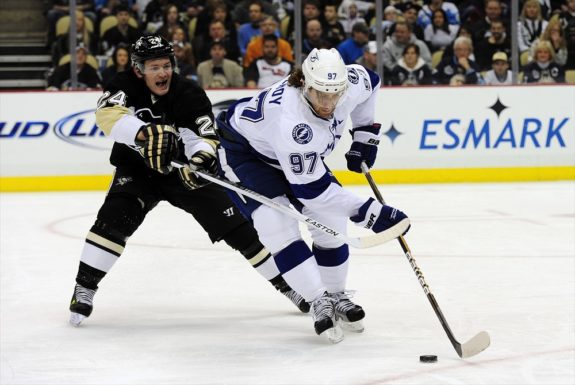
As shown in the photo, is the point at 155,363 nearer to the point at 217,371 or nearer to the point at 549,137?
the point at 217,371

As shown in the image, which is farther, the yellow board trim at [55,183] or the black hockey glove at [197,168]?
the yellow board trim at [55,183]

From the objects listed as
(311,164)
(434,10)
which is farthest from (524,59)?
(311,164)

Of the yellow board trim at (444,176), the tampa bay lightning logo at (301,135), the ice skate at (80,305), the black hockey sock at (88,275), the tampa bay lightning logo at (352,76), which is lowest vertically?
the yellow board trim at (444,176)

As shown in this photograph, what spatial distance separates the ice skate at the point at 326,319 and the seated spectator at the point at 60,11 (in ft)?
16.4

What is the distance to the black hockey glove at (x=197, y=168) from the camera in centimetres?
421

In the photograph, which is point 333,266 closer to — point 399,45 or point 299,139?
point 299,139

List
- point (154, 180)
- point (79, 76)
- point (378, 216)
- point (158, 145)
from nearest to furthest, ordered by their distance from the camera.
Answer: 1. point (378, 216)
2. point (158, 145)
3. point (154, 180)
4. point (79, 76)

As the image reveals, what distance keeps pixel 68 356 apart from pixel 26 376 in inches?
11.0

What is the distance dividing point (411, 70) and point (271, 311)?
184 inches

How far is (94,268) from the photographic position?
4340 millimetres

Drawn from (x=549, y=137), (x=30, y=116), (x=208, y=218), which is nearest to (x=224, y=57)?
(x=30, y=116)

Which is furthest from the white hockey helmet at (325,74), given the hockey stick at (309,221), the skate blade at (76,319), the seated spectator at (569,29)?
the seated spectator at (569,29)

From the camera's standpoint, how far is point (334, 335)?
4016mm

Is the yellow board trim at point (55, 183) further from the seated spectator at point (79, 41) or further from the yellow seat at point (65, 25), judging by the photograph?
the yellow seat at point (65, 25)
